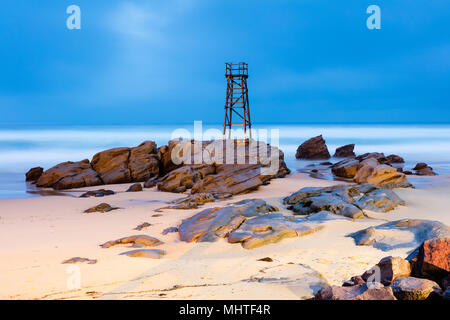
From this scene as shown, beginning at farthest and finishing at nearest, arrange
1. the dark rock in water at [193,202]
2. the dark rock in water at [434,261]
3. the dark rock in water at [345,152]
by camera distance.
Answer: the dark rock in water at [345,152] → the dark rock in water at [193,202] → the dark rock in water at [434,261]

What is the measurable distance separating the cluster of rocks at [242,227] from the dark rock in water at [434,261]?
2984mm

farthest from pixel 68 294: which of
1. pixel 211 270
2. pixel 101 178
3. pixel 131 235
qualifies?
pixel 101 178

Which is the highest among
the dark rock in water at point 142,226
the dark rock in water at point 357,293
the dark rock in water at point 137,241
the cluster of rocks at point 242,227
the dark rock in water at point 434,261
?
the dark rock in water at point 434,261

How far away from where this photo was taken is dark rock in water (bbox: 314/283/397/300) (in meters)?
4.00

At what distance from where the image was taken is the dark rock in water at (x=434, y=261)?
14.7 ft

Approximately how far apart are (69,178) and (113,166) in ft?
7.33

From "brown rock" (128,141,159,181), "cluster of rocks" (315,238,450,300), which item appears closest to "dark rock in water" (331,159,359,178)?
"brown rock" (128,141,159,181)

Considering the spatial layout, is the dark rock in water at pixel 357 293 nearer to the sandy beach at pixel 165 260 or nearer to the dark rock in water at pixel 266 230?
the sandy beach at pixel 165 260

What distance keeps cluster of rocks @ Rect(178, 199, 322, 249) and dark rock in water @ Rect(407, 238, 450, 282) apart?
9.79 feet

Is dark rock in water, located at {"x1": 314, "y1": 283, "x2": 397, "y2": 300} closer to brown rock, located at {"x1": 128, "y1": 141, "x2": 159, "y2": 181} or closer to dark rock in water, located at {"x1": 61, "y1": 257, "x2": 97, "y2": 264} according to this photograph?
dark rock in water, located at {"x1": 61, "y1": 257, "x2": 97, "y2": 264}

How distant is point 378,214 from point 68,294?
7.61 metres

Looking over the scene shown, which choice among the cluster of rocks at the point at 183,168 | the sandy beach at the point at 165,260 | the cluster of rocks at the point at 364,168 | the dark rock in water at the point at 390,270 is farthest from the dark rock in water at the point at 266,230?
the cluster of rocks at the point at 364,168

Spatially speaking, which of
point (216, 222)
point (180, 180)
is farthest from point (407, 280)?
point (180, 180)

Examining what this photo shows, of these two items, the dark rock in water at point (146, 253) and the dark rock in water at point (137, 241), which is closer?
the dark rock in water at point (146, 253)
